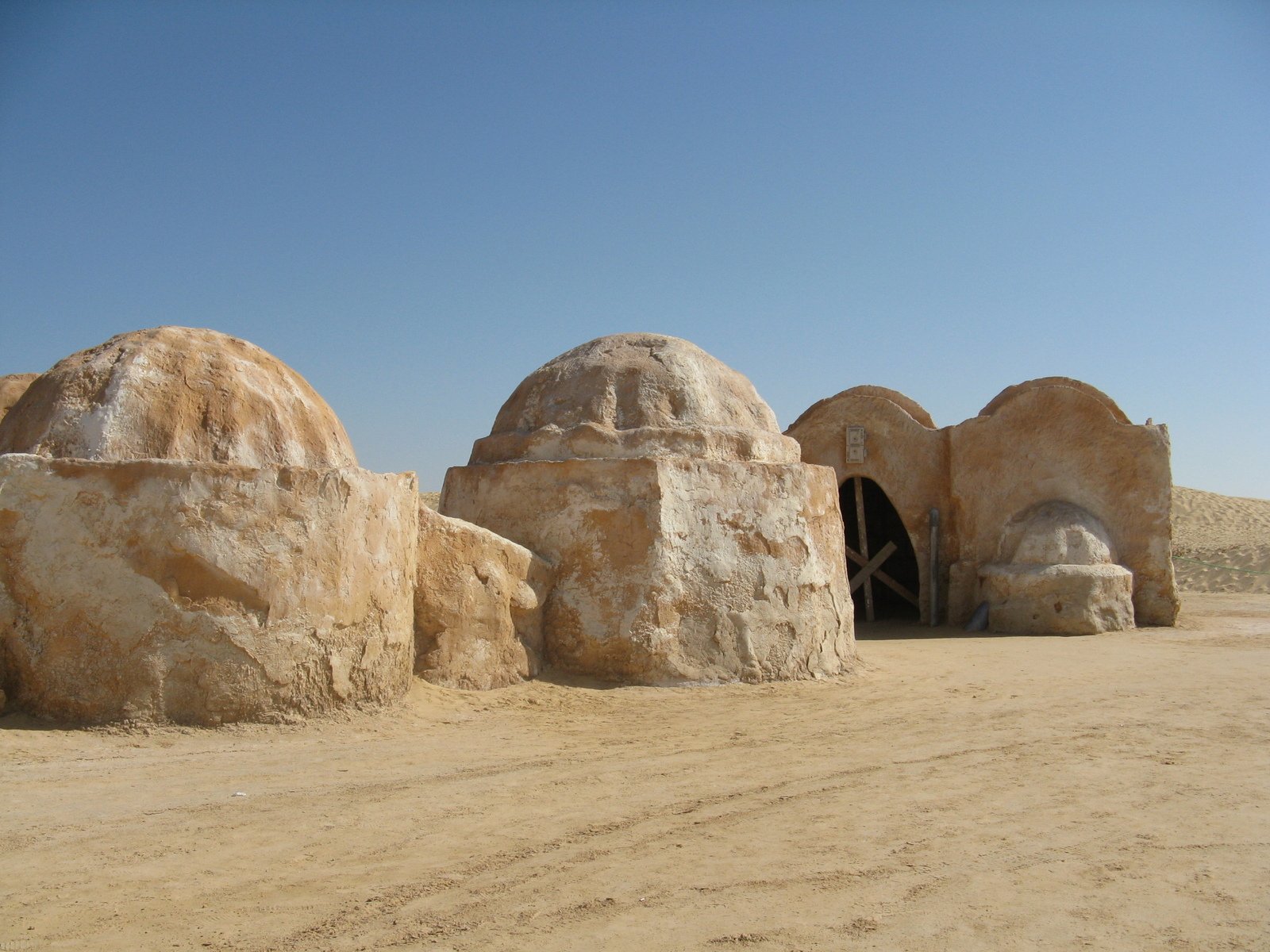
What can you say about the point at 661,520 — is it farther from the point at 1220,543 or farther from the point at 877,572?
the point at 1220,543

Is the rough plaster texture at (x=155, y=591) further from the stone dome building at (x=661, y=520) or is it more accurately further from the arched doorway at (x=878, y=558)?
the arched doorway at (x=878, y=558)

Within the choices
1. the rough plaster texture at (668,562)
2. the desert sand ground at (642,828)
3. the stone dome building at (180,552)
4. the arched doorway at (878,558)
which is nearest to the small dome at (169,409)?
the stone dome building at (180,552)

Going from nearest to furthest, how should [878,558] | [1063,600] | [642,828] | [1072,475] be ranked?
[642,828]
[1063,600]
[1072,475]
[878,558]

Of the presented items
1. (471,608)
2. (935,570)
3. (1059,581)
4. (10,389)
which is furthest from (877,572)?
(10,389)

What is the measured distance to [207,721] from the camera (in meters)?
4.47

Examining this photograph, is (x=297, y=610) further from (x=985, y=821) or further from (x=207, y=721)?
(x=985, y=821)

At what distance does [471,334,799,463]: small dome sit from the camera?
6469mm

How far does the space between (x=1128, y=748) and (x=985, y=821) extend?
1567mm

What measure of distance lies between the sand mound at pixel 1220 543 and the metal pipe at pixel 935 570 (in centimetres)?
515

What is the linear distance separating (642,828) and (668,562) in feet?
8.63

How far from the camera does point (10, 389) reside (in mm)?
6289

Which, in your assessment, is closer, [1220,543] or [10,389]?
[10,389]

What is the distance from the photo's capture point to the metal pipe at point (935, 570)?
457 inches

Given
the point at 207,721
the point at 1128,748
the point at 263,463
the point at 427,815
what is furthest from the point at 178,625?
the point at 1128,748
